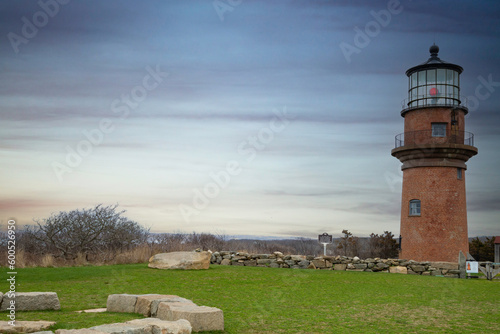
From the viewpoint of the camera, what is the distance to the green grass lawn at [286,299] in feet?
24.5

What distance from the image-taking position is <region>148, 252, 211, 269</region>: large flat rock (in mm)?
16266

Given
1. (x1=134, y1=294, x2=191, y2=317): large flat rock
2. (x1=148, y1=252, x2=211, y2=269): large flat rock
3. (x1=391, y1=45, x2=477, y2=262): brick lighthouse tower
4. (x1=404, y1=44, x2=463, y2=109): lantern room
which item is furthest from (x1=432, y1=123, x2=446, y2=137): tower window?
(x1=134, y1=294, x2=191, y2=317): large flat rock

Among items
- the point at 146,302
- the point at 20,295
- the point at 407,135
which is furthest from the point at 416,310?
the point at 407,135

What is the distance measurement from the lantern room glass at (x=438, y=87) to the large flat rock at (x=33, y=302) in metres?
22.0

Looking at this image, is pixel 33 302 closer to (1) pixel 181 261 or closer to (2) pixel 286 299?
(2) pixel 286 299

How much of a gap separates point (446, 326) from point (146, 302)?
505cm

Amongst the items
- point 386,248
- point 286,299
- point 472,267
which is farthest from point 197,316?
point 386,248

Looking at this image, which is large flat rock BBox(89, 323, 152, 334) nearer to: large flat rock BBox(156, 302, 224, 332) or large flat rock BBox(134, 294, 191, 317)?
large flat rock BBox(156, 302, 224, 332)

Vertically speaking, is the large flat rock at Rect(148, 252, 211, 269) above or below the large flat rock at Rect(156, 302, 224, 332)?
above

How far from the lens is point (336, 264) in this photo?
20.4m

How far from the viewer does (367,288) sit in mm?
13055

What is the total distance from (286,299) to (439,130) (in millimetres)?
17839

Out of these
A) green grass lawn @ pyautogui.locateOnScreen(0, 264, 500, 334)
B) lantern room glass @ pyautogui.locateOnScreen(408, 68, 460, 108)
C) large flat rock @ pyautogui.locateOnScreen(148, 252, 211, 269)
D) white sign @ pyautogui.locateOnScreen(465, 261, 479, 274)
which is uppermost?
lantern room glass @ pyautogui.locateOnScreen(408, 68, 460, 108)

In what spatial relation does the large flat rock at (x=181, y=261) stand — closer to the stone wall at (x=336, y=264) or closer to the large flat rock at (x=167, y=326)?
the stone wall at (x=336, y=264)
